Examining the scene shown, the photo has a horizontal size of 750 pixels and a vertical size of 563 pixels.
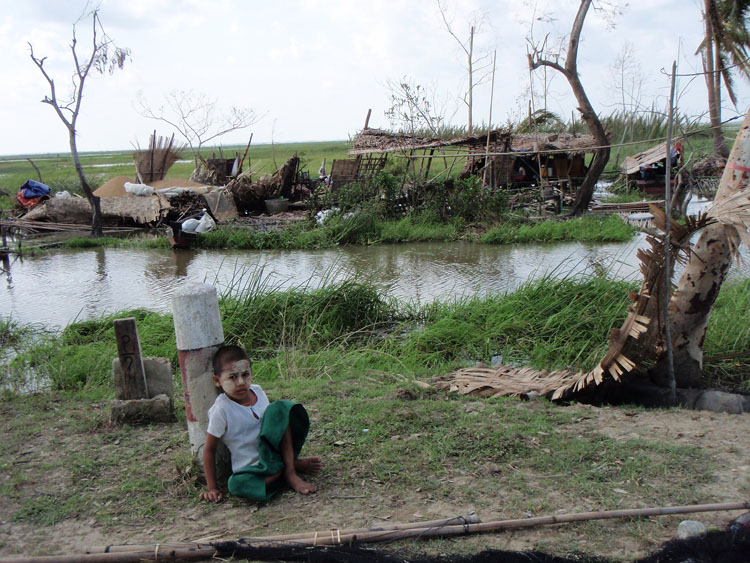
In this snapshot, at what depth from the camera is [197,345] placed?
3154 millimetres

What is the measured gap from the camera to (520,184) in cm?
1953

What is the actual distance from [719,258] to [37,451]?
460 centimetres

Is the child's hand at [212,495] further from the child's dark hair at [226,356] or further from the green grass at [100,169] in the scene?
the green grass at [100,169]

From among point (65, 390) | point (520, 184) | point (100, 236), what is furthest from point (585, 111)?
point (65, 390)

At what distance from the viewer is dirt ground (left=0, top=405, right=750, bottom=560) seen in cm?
257

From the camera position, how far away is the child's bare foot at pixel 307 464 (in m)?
3.21

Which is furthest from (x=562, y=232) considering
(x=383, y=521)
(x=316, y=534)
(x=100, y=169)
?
(x=100, y=169)

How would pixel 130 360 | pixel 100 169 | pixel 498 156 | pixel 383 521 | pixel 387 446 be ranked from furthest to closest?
pixel 100 169 → pixel 498 156 → pixel 130 360 → pixel 387 446 → pixel 383 521

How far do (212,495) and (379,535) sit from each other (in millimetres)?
891

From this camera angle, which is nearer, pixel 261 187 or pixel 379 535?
pixel 379 535

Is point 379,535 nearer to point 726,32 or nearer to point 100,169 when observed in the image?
point 726,32

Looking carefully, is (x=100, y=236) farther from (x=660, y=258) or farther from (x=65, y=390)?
(x=660, y=258)

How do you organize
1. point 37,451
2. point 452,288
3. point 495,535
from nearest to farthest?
point 495,535 < point 37,451 < point 452,288

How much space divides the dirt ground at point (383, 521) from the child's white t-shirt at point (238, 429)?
0.21 m
